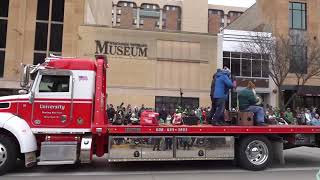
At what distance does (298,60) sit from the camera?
37.8 m

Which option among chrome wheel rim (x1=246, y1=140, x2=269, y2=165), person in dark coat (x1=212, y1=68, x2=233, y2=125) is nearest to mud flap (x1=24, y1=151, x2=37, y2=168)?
person in dark coat (x1=212, y1=68, x2=233, y2=125)

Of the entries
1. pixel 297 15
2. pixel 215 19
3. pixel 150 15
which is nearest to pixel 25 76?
pixel 297 15

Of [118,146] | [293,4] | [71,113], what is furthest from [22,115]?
[293,4]

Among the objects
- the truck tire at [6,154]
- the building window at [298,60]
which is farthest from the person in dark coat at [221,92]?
the building window at [298,60]

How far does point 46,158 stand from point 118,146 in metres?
1.79

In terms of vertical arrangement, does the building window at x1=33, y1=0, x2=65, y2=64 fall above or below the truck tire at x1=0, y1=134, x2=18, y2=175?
above

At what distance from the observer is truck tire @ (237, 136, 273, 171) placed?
1184 cm

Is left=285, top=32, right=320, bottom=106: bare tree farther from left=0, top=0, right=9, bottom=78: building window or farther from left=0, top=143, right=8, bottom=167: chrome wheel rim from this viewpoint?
left=0, top=143, right=8, bottom=167: chrome wheel rim

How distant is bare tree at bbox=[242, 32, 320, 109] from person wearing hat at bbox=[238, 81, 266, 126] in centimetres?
2610

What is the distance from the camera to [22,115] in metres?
11.2

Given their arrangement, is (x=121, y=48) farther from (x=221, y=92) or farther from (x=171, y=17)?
(x=171, y=17)

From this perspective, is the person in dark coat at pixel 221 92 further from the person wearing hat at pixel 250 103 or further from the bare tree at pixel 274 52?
the bare tree at pixel 274 52

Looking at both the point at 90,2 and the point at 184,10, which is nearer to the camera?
the point at 90,2

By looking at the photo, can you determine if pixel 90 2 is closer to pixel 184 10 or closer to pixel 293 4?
pixel 293 4
